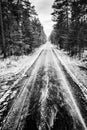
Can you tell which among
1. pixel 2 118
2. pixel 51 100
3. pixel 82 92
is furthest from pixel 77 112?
pixel 2 118

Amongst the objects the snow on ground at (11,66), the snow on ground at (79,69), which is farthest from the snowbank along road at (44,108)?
the snow on ground at (11,66)

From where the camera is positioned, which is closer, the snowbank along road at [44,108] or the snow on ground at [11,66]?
the snowbank along road at [44,108]

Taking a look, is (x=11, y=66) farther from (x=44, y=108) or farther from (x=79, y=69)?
(x=44, y=108)

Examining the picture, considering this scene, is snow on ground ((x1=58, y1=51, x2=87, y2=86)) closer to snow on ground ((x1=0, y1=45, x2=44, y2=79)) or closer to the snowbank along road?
the snowbank along road

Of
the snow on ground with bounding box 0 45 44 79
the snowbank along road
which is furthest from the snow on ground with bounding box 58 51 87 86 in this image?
the snow on ground with bounding box 0 45 44 79

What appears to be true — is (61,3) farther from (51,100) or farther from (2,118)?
(2,118)

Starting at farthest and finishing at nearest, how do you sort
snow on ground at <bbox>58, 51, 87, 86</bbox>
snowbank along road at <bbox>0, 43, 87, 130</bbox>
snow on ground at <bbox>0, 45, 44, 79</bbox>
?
snow on ground at <bbox>0, 45, 44, 79</bbox> < snow on ground at <bbox>58, 51, 87, 86</bbox> < snowbank along road at <bbox>0, 43, 87, 130</bbox>

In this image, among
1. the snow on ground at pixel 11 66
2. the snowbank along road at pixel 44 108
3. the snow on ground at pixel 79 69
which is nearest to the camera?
the snowbank along road at pixel 44 108

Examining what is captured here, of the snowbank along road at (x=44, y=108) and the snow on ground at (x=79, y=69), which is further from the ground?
the snow on ground at (x=79, y=69)

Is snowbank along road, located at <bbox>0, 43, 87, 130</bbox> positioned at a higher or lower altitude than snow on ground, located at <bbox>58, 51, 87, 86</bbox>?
lower

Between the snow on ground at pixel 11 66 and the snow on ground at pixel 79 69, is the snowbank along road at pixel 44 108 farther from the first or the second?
the snow on ground at pixel 11 66

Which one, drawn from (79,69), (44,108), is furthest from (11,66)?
(44,108)

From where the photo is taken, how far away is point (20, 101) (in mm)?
3752

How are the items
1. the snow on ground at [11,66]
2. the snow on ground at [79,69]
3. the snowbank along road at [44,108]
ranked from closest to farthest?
the snowbank along road at [44,108] → the snow on ground at [79,69] → the snow on ground at [11,66]
